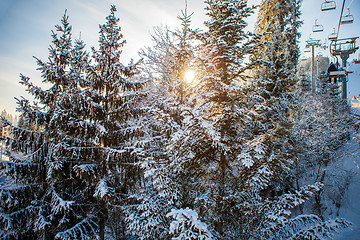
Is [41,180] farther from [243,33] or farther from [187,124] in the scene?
[243,33]

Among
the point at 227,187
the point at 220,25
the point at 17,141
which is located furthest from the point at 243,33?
the point at 17,141

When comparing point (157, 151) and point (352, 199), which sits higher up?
point (157, 151)

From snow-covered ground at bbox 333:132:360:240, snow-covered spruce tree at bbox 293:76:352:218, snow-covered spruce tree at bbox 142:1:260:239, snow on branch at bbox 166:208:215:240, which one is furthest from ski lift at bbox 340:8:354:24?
snow on branch at bbox 166:208:215:240

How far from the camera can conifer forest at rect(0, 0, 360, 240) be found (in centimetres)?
489

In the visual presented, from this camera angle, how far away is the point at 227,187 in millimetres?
5461

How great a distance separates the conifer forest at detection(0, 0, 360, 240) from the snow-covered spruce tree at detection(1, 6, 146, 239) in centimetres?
5

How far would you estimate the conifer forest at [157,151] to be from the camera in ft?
16.1

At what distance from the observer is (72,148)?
22.7 feet

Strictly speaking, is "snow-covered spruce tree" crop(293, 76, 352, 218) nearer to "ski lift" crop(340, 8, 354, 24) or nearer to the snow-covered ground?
the snow-covered ground

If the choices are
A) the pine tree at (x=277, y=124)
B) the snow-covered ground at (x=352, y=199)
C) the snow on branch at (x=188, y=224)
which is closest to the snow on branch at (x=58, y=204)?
the snow on branch at (x=188, y=224)

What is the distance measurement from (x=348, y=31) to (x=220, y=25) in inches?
441

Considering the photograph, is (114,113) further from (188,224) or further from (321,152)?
(321,152)

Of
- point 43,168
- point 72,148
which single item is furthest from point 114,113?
point 43,168

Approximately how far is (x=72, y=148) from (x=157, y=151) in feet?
11.9
